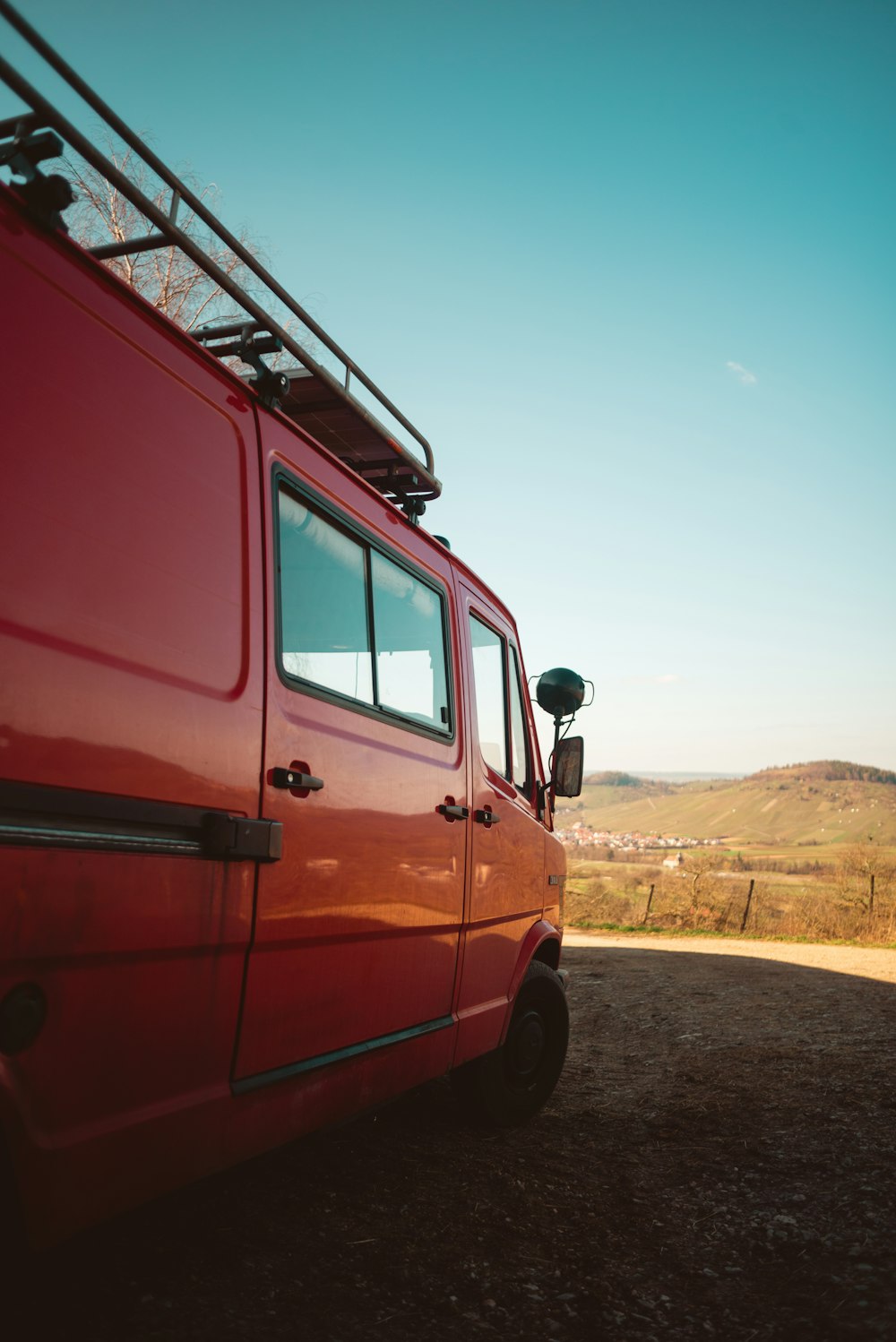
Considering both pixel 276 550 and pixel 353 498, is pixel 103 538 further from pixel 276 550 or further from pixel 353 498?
pixel 353 498

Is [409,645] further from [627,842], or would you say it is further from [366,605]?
[627,842]

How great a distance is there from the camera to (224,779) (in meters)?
2.07

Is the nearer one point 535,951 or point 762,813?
point 535,951

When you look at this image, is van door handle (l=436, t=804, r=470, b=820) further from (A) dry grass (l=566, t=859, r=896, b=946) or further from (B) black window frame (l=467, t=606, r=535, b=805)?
(A) dry grass (l=566, t=859, r=896, b=946)

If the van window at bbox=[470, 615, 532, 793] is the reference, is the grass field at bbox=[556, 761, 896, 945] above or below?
below

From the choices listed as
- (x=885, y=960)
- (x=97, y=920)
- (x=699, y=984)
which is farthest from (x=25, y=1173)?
(x=885, y=960)

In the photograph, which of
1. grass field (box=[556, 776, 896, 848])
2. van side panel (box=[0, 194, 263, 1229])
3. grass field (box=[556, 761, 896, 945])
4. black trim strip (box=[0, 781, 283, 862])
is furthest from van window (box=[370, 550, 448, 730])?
grass field (box=[556, 776, 896, 848])

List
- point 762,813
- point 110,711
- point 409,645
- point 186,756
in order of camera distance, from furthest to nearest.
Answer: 1. point 762,813
2. point 409,645
3. point 186,756
4. point 110,711

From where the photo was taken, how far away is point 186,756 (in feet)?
6.40

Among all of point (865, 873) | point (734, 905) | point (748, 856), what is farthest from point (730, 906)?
point (748, 856)

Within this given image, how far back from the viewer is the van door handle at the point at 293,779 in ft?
7.40

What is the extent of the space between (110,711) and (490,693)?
2.55m

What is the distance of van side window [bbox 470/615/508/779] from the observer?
3939 millimetres

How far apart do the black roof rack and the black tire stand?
2.39 metres
